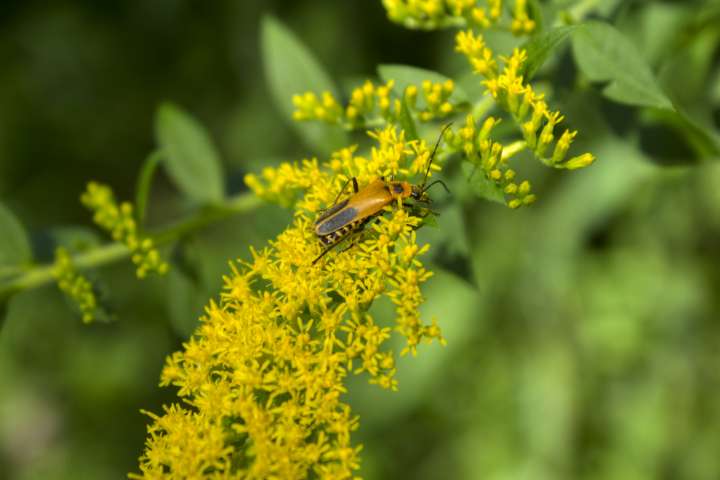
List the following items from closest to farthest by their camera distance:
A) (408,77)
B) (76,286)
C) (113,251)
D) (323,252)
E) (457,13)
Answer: (323,252) → (408,77) → (457,13) → (76,286) → (113,251)

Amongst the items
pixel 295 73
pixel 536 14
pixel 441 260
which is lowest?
pixel 441 260

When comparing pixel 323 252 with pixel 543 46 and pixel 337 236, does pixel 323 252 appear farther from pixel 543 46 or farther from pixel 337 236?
pixel 543 46

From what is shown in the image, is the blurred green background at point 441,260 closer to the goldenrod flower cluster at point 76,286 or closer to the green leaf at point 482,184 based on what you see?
the goldenrod flower cluster at point 76,286

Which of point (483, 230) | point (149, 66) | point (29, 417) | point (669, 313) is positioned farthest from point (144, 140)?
point (669, 313)

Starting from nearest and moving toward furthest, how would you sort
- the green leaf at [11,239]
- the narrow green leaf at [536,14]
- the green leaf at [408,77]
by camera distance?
the green leaf at [408,77], the narrow green leaf at [536,14], the green leaf at [11,239]

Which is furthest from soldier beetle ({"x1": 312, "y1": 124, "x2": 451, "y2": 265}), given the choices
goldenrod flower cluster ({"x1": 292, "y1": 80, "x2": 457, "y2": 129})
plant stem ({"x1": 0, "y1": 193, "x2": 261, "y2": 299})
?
plant stem ({"x1": 0, "y1": 193, "x2": 261, "y2": 299})

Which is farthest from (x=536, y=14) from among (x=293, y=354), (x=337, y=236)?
(x=293, y=354)

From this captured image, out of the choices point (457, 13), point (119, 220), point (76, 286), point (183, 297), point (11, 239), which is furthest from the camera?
point (183, 297)

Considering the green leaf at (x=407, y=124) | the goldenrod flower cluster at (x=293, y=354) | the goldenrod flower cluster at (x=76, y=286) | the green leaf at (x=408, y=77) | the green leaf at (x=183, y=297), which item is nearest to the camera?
the goldenrod flower cluster at (x=293, y=354)

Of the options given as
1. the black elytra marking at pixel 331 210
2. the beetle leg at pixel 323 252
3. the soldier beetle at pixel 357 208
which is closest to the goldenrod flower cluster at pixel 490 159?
the soldier beetle at pixel 357 208
